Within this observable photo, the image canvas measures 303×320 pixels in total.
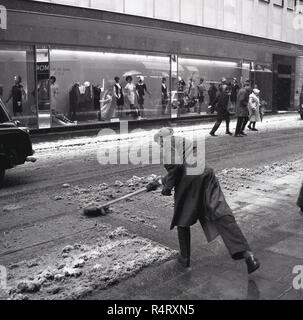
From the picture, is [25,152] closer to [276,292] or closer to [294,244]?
[294,244]

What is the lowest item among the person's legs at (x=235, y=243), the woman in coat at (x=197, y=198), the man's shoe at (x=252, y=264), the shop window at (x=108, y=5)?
the man's shoe at (x=252, y=264)

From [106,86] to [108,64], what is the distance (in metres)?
0.93

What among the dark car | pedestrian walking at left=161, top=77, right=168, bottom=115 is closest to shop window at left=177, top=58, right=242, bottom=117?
pedestrian walking at left=161, top=77, right=168, bottom=115

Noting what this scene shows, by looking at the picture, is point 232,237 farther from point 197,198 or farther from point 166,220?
point 166,220

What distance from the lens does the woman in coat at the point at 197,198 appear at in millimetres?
4770

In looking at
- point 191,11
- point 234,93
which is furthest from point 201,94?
point 191,11

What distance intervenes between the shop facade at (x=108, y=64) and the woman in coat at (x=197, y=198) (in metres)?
12.7

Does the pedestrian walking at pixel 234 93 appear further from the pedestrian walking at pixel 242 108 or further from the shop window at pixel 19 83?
the shop window at pixel 19 83

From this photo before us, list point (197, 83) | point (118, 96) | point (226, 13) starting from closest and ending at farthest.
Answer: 1. point (118, 96)
2. point (197, 83)
3. point (226, 13)

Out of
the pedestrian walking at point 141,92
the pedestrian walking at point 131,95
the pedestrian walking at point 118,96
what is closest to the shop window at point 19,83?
the pedestrian walking at point 118,96

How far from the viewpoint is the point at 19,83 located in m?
16.8

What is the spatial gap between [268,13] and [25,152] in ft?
78.2

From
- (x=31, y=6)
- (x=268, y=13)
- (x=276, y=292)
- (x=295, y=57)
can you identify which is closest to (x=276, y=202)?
(x=276, y=292)

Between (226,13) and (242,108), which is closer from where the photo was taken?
(242,108)
